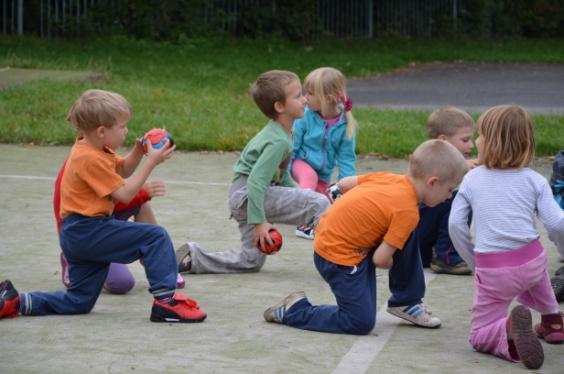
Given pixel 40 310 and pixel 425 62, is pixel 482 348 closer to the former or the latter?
pixel 40 310

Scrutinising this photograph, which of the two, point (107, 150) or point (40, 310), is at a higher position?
point (107, 150)

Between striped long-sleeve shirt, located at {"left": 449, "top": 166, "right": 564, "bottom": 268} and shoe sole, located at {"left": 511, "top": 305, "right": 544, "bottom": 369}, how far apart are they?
428mm

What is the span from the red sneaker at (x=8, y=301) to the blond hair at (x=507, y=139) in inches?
89.0

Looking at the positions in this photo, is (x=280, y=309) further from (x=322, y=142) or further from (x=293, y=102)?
(x=322, y=142)

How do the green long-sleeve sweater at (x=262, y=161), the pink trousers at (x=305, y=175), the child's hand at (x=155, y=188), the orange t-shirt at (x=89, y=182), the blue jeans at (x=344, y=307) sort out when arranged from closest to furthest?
the blue jeans at (x=344, y=307) → the orange t-shirt at (x=89, y=182) → the child's hand at (x=155, y=188) → the green long-sleeve sweater at (x=262, y=161) → the pink trousers at (x=305, y=175)

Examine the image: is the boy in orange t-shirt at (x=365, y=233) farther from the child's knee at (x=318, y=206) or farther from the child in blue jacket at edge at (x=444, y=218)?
the child in blue jacket at edge at (x=444, y=218)

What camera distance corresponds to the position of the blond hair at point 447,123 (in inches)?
278

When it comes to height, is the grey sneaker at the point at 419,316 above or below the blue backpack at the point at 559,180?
below

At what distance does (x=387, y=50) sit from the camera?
26500 millimetres

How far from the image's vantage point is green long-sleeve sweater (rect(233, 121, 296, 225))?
21.9 ft

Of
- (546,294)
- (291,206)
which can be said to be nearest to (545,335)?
(546,294)

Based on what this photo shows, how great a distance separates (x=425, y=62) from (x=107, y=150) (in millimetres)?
19382

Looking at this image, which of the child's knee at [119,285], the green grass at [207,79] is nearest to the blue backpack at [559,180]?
the child's knee at [119,285]

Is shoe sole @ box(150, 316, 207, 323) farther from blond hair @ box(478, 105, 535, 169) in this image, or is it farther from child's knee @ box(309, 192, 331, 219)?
blond hair @ box(478, 105, 535, 169)
